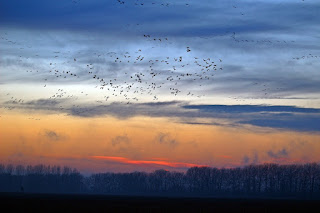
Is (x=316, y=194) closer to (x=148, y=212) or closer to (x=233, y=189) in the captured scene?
(x=233, y=189)

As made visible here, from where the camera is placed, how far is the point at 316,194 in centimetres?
15462

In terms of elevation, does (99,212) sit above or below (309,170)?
below

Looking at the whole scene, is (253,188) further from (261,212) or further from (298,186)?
(261,212)

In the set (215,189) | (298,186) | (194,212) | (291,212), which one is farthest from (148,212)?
(215,189)

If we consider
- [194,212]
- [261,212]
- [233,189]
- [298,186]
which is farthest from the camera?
[233,189]

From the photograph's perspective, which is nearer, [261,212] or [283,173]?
[261,212]

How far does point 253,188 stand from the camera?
18400cm

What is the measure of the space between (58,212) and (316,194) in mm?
131088

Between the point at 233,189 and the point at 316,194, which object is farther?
the point at 233,189

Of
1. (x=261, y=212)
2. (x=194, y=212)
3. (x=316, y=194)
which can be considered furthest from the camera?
(x=316, y=194)

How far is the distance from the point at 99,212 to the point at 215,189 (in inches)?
6337

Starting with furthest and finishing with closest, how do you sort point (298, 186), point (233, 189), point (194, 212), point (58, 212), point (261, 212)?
point (233, 189)
point (298, 186)
point (261, 212)
point (194, 212)
point (58, 212)

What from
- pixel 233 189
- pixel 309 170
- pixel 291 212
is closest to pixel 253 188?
pixel 233 189

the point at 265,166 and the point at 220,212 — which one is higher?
the point at 265,166
